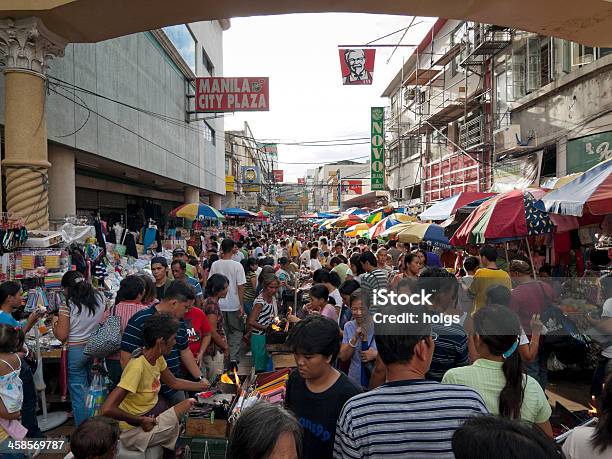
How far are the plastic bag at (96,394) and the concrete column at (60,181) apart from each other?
7.39 metres

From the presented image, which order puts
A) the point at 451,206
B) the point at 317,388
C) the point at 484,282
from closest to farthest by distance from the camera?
the point at 317,388 < the point at 484,282 < the point at 451,206

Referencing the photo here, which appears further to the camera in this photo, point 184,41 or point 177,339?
point 184,41

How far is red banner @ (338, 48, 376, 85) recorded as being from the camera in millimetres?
16844

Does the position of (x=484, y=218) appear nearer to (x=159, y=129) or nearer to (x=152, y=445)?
(x=152, y=445)

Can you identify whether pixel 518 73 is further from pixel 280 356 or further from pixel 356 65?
pixel 280 356

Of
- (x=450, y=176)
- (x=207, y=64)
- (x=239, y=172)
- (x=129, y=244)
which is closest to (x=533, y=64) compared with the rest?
(x=450, y=176)

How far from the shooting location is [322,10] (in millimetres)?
8586

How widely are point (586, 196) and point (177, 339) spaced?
4755 mm

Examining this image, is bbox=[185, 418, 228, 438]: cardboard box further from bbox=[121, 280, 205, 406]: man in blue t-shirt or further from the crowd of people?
bbox=[121, 280, 205, 406]: man in blue t-shirt

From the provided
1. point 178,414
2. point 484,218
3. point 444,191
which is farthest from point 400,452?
point 444,191

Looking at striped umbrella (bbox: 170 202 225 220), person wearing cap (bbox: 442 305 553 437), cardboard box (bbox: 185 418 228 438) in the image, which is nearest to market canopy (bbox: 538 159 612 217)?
person wearing cap (bbox: 442 305 553 437)

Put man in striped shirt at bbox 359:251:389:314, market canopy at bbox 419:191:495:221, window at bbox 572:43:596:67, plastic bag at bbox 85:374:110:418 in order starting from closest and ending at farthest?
man in striped shirt at bbox 359:251:389:314 → plastic bag at bbox 85:374:110:418 → market canopy at bbox 419:191:495:221 → window at bbox 572:43:596:67

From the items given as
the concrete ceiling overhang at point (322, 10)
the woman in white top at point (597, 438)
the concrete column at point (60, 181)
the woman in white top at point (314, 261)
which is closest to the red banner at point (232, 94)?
the woman in white top at point (314, 261)

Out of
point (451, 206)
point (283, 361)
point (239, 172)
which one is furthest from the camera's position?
point (239, 172)
